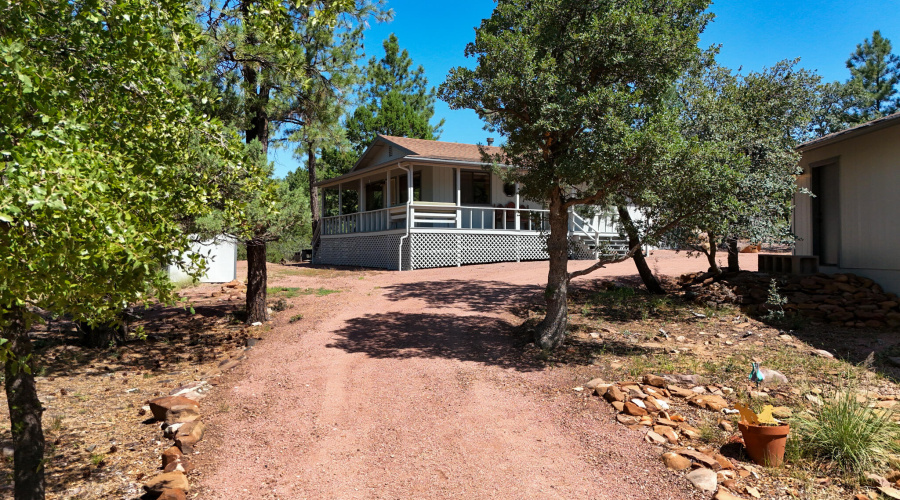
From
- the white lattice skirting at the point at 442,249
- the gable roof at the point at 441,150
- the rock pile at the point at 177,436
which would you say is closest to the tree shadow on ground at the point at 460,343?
the rock pile at the point at 177,436

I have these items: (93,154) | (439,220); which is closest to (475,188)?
(439,220)

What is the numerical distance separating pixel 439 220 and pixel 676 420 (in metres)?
14.0

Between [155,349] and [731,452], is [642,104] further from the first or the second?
[155,349]

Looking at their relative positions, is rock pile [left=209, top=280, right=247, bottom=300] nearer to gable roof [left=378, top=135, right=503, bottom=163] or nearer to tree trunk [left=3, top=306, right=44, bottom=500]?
gable roof [left=378, top=135, right=503, bottom=163]

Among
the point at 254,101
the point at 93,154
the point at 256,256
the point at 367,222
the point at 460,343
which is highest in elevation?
the point at 254,101

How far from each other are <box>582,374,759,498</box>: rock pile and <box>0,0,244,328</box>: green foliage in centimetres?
440

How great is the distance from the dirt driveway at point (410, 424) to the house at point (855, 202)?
7.40m

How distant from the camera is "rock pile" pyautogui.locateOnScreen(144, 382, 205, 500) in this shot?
468 centimetres

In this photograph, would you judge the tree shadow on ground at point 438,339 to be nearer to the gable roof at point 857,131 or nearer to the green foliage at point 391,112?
the gable roof at point 857,131

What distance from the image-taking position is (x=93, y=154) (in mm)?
2805

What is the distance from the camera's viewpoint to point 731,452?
521cm

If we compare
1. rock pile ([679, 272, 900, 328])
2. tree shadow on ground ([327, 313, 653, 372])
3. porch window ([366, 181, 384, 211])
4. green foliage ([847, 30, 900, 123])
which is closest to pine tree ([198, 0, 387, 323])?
tree shadow on ground ([327, 313, 653, 372])

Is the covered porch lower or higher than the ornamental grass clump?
higher

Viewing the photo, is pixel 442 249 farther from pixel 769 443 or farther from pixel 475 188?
pixel 769 443
